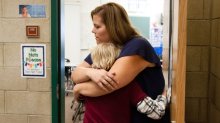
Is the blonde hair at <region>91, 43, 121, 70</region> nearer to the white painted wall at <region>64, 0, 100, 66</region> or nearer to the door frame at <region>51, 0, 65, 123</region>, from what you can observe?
the door frame at <region>51, 0, 65, 123</region>

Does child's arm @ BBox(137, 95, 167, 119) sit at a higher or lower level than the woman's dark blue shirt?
lower

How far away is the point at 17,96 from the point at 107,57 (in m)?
1.05

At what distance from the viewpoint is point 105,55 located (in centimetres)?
139

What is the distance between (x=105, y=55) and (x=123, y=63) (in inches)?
4.4

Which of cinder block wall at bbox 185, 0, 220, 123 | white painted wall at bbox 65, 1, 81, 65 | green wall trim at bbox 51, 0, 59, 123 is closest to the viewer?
cinder block wall at bbox 185, 0, 220, 123

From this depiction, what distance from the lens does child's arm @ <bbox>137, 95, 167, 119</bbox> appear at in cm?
136

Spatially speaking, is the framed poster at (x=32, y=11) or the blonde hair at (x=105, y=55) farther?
the framed poster at (x=32, y=11)

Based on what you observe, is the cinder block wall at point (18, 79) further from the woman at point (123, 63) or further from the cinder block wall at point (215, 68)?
the cinder block wall at point (215, 68)

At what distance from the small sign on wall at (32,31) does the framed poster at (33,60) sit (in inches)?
2.9

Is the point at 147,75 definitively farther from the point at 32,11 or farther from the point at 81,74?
the point at 32,11

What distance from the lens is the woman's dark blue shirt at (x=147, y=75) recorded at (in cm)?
137

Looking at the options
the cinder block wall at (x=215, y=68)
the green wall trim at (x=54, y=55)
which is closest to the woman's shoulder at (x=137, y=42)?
the cinder block wall at (x=215, y=68)

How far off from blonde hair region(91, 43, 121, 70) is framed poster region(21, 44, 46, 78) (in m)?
0.77

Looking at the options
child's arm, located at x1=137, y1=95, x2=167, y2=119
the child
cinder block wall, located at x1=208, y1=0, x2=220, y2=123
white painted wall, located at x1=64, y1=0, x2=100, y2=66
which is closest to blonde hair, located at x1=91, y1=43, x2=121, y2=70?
the child
